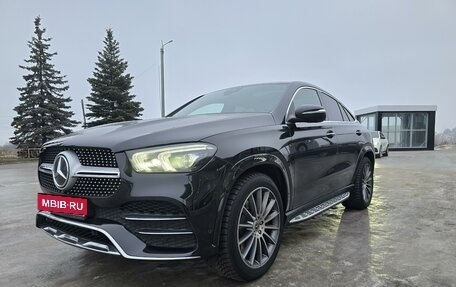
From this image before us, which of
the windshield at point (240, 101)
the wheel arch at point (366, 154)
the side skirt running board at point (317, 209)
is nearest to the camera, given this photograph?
the side skirt running board at point (317, 209)

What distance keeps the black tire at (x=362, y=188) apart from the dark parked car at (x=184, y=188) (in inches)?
72.9

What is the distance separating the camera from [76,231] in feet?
8.36

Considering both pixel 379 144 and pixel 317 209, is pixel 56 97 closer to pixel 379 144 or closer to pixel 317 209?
pixel 379 144

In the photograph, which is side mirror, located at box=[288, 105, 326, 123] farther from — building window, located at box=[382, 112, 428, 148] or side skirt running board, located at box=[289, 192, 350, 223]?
building window, located at box=[382, 112, 428, 148]

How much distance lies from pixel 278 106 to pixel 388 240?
72.2 inches

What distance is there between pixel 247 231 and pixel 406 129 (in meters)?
28.2

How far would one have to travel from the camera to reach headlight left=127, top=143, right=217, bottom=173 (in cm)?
231

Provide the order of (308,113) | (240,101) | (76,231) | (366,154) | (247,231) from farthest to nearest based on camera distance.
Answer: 1. (366,154)
2. (240,101)
3. (308,113)
4. (247,231)
5. (76,231)

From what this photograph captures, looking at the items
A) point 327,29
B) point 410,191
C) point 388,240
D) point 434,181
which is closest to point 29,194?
point 388,240

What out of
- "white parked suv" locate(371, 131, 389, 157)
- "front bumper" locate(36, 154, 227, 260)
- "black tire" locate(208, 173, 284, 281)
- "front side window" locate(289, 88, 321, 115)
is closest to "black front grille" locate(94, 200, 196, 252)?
"front bumper" locate(36, 154, 227, 260)

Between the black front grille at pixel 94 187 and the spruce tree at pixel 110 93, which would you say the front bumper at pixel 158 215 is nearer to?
the black front grille at pixel 94 187

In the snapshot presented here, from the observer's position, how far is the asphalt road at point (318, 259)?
279 centimetres

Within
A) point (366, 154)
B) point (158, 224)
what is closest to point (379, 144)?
point (366, 154)

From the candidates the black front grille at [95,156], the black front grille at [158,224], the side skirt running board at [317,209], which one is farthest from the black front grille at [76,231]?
the side skirt running board at [317,209]
